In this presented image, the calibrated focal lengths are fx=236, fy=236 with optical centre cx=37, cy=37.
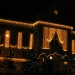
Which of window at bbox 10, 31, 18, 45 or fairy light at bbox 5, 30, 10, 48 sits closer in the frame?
fairy light at bbox 5, 30, 10, 48

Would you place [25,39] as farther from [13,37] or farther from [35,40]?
[13,37]

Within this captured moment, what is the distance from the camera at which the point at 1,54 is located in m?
45.0

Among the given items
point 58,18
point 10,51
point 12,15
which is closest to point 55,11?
point 58,18

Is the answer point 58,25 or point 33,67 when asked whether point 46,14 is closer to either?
point 58,25

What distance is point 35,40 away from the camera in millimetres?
47781

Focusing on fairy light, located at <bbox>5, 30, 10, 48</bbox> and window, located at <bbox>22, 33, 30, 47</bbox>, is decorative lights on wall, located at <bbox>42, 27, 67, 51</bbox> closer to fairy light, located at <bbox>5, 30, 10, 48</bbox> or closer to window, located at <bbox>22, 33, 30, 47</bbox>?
window, located at <bbox>22, 33, 30, 47</bbox>

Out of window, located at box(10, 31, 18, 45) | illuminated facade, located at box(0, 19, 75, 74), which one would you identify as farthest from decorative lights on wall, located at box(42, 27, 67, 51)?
window, located at box(10, 31, 18, 45)

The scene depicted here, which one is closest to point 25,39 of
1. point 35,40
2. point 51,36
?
point 35,40

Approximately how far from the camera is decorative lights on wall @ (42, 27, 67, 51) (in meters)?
46.7

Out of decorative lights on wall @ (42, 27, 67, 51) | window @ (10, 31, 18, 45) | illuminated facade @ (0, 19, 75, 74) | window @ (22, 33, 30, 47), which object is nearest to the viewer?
illuminated facade @ (0, 19, 75, 74)

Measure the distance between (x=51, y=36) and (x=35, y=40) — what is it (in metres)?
3.33

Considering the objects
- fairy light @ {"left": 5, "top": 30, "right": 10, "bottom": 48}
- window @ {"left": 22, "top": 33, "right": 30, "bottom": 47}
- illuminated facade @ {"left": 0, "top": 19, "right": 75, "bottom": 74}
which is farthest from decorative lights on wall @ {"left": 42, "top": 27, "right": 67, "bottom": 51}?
fairy light @ {"left": 5, "top": 30, "right": 10, "bottom": 48}

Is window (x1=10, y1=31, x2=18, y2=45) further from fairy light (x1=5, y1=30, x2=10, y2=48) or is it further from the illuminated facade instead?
fairy light (x1=5, y1=30, x2=10, y2=48)

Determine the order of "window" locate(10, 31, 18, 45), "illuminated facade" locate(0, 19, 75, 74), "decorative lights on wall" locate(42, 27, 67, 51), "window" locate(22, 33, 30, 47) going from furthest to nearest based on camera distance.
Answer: "window" locate(22, 33, 30, 47), "window" locate(10, 31, 18, 45), "decorative lights on wall" locate(42, 27, 67, 51), "illuminated facade" locate(0, 19, 75, 74)
